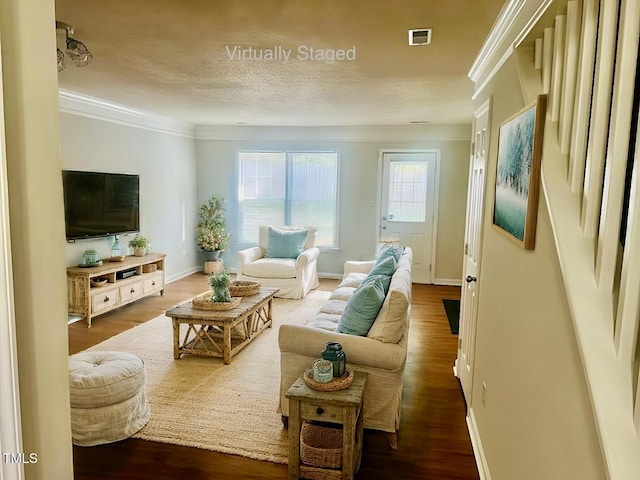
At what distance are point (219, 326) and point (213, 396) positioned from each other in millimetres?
801

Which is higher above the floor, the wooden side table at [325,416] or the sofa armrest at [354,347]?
the sofa armrest at [354,347]

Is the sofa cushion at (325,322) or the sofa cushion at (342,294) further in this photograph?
the sofa cushion at (342,294)

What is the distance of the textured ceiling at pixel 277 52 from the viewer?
7.62ft

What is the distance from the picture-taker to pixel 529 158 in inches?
68.8

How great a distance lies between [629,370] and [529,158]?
0.94 meters

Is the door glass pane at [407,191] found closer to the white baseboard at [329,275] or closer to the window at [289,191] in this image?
the window at [289,191]

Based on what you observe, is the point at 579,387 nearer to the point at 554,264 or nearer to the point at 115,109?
the point at 554,264

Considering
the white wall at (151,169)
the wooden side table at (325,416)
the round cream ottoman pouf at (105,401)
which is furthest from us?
the white wall at (151,169)

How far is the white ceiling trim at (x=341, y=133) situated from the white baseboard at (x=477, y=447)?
187 inches

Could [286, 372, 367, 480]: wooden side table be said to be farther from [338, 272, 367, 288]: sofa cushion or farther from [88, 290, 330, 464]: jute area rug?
[338, 272, 367, 288]: sofa cushion

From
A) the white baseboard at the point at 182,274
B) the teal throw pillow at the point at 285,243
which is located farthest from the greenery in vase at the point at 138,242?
the teal throw pillow at the point at 285,243

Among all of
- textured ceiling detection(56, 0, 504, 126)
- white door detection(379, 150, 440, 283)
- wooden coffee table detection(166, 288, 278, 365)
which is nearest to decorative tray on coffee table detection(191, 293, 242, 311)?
wooden coffee table detection(166, 288, 278, 365)

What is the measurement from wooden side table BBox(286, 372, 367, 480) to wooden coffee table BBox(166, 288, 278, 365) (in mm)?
1548

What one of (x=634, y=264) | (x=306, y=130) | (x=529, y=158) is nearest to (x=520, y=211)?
(x=529, y=158)
